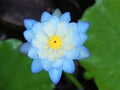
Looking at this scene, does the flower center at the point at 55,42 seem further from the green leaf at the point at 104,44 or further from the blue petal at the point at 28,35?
the green leaf at the point at 104,44

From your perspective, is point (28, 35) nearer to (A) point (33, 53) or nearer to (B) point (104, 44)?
(A) point (33, 53)

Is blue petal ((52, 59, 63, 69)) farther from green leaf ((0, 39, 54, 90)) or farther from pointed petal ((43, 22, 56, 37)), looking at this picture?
green leaf ((0, 39, 54, 90))

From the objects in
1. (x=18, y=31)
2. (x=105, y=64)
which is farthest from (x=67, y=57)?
(x=18, y=31)

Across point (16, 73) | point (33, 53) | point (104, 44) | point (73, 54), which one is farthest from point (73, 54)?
point (16, 73)

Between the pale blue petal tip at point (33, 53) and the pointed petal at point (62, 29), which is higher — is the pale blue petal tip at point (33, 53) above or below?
below

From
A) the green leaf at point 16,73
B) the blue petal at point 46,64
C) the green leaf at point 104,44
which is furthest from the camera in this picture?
the green leaf at point 16,73

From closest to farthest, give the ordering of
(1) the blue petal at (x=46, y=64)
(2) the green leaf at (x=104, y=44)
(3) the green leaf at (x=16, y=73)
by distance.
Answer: (1) the blue petal at (x=46, y=64)
(2) the green leaf at (x=104, y=44)
(3) the green leaf at (x=16, y=73)

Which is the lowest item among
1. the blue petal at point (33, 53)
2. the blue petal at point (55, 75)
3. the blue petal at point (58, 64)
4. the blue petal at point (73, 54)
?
the blue petal at point (55, 75)

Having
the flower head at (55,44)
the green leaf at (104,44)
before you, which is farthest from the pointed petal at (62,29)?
the green leaf at (104,44)

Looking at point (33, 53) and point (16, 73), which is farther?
point (16, 73)
